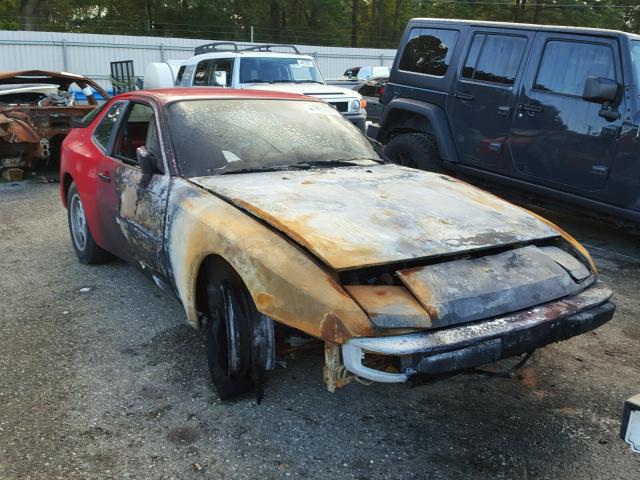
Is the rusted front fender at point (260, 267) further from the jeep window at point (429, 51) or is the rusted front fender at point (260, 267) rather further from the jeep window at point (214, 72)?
the jeep window at point (214, 72)

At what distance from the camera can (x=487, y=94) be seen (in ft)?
20.2

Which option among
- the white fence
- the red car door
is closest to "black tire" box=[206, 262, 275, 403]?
the red car door

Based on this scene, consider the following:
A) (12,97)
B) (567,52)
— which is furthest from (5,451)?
(12,97)

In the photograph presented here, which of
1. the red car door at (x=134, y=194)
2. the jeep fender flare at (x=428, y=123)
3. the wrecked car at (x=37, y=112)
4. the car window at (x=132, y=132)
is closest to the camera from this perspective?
the red car door at (x=134, y=194)

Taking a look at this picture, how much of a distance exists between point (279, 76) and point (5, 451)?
859 centimetres

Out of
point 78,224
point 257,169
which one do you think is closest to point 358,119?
point 78,224

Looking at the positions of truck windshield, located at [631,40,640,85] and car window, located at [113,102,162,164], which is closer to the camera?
car window, located at [113,102,162,164]

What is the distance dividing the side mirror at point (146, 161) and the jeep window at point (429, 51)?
4.11 meters

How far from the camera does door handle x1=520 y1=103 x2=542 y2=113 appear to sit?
569cm

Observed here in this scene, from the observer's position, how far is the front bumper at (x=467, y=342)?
235 centimetres

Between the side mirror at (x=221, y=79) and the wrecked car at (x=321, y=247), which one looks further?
the side mirror at (x=221, y=79)

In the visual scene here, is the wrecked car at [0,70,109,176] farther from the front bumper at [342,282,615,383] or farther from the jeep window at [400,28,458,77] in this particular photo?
the front bumper at [342,282,615,383]

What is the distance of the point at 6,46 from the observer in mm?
19172

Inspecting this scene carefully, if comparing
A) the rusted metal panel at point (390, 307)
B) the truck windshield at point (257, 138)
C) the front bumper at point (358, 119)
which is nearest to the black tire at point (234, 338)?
the rusted metal panel at point (390, 307)
